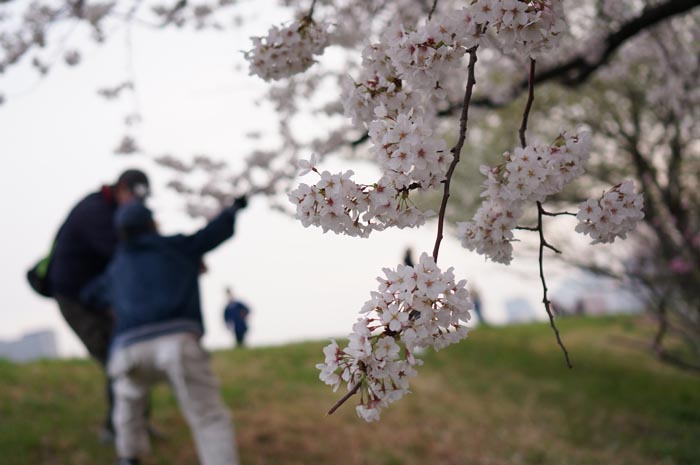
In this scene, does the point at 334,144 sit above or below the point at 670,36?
below

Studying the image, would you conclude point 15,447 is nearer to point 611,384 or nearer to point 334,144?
point 334,144

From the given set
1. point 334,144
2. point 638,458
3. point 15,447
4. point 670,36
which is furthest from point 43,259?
point 670,36

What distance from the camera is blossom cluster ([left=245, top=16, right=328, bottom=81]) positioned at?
201 centimetres

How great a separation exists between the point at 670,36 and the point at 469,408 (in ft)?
14.1

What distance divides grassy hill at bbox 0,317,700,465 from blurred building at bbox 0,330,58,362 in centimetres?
49

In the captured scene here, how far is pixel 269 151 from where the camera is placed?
512cm

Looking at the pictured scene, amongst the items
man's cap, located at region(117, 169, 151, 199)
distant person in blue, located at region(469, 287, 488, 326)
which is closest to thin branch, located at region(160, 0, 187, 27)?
man's cap, located at region(117, 169, 151, 199)

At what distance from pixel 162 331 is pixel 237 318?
642cm

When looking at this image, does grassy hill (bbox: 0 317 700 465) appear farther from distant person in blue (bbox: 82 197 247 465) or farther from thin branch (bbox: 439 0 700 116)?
thin branch (bbox: 439 0 700 116)

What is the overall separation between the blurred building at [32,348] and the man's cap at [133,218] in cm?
443

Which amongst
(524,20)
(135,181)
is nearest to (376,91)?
(524,20)

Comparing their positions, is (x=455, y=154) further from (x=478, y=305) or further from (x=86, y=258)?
(x=478, y=305)

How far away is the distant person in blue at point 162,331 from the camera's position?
3289 millimetres

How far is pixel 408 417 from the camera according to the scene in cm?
600
